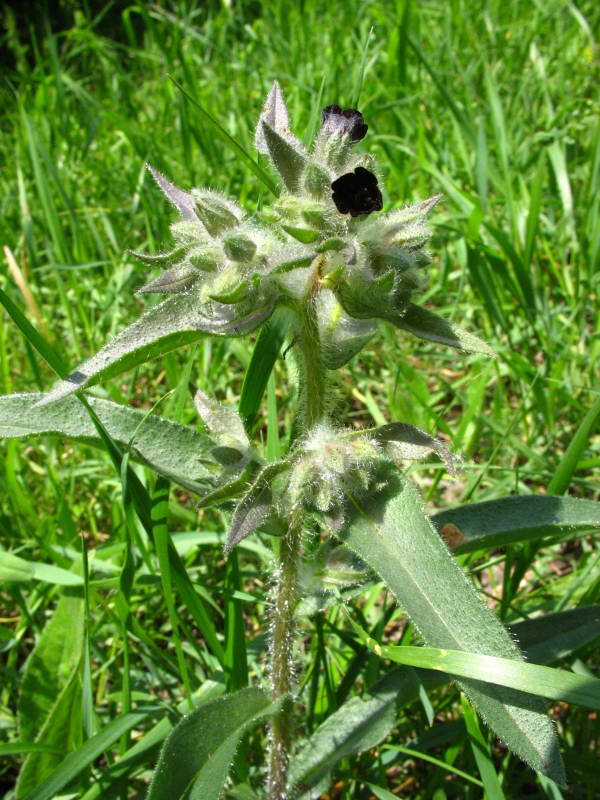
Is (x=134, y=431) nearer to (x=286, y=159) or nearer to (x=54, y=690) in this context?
(x=286, y=159)

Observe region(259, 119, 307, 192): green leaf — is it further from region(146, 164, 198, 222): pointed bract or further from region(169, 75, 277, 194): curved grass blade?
region(169, 75, 277, 194): curved grass blade

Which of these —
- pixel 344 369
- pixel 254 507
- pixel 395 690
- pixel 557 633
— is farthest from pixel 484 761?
pixel 344 369

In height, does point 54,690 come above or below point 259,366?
below

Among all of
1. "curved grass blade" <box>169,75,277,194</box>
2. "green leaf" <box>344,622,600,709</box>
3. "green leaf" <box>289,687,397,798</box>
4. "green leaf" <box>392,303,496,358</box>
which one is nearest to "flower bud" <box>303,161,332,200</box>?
"green leaf" <box>392,303,496,358</box>

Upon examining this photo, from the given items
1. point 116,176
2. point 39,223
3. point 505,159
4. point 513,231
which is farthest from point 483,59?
point 39,223

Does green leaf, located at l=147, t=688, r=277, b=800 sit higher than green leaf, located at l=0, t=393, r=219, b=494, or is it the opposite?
green leaf, located at l=0, t=393, r=219, b=494
